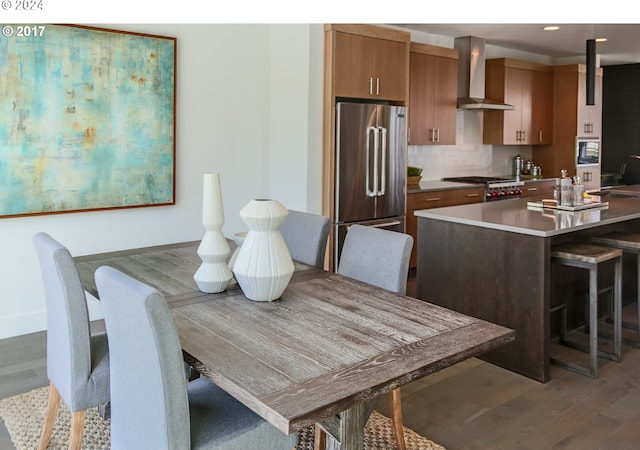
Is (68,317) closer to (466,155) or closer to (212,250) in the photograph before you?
(212,250)

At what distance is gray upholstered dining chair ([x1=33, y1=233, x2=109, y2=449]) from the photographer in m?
2.02

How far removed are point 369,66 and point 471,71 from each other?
6.71ft

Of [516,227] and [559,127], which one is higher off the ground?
[559,127]

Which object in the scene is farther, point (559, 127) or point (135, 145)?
point (559, 127)

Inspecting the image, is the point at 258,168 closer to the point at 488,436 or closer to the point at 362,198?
the point at 362,198

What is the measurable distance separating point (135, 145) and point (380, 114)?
2.02 meters

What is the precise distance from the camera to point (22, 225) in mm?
3795

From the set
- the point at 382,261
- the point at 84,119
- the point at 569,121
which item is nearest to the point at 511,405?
the point at 382,261

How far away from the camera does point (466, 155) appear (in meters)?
6.96

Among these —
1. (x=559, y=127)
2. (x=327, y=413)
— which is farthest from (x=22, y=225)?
(x=559, y=127)

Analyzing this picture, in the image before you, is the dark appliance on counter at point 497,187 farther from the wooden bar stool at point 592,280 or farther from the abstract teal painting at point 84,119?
the abstract teal painting at point 84,119

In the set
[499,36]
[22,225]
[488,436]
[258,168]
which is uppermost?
[499,36]

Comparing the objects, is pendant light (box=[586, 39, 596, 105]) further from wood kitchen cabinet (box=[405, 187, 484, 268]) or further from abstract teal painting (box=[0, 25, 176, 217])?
abstract teal painting (box=[0, 25, 176, 217])

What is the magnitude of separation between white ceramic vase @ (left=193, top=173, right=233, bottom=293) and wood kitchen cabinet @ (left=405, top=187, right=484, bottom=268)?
3.23 m
